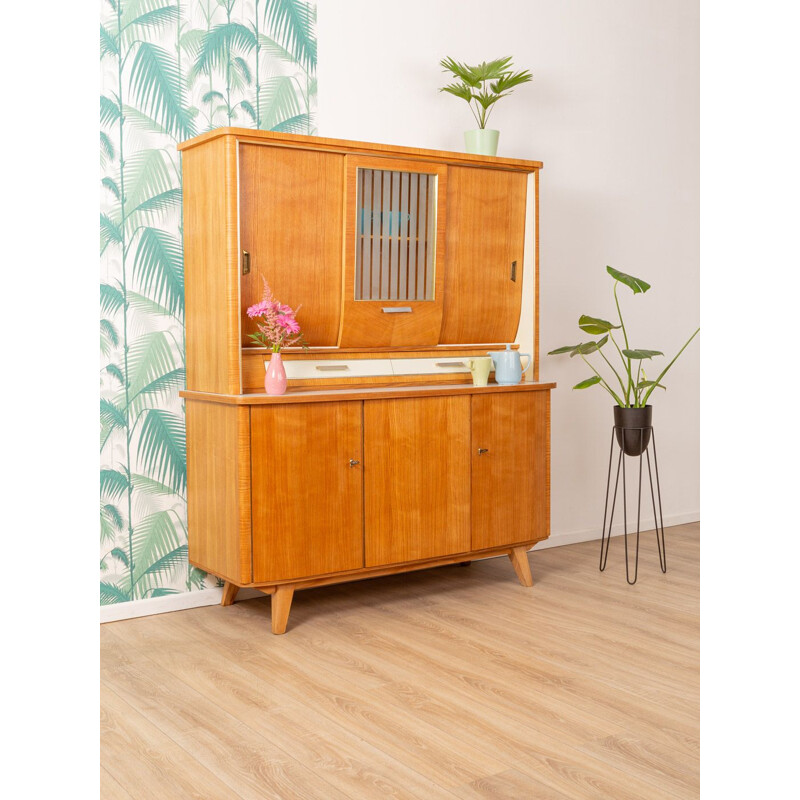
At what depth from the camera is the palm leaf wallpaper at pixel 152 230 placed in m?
3.28

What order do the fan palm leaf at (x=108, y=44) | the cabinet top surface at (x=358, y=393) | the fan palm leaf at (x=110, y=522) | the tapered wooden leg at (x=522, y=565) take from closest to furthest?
the cabinet top surface at (x=358, y=393)
the fan palm leaf at (x=108, y=44)
the fan palm leaf at (x=110, y=522)
the tapered wooden leg at (x=522, y=565)

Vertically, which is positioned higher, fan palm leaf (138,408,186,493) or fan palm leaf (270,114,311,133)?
fan palm leaf (270,114,311,133)

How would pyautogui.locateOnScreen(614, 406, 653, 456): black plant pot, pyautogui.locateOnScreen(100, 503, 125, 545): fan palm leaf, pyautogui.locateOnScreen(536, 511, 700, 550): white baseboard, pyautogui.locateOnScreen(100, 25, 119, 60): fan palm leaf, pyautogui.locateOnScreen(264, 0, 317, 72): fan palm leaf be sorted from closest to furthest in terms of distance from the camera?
pyautogui.locateOnScreen(100, 25, 119, 60): fan palm leaf
pyautogui.locateOnScreen(100, 503, 125, 545): fan palm leaf
pyautogui.locateOnScreen(264, 0, 317, 72): fan palm leaf
pyautogui.locateOnScreen(614, 406, 653, 456): black plant pot
pyautogui.locateOnScreen(536, 511, 700, 550): white baseboard

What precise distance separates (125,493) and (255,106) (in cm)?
164

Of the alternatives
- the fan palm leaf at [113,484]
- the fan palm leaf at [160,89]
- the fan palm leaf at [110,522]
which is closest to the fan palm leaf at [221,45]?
the fan palm leaf at [160,89]

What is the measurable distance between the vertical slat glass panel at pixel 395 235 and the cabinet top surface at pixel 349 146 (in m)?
0.08

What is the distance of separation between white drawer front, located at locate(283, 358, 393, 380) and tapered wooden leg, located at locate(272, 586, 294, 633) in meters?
0.81

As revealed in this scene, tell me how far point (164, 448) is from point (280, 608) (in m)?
0.81

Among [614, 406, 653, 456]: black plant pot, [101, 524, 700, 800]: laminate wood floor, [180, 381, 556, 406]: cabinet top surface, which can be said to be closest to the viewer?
[101, 524, 700, 800]: laminate wood floor

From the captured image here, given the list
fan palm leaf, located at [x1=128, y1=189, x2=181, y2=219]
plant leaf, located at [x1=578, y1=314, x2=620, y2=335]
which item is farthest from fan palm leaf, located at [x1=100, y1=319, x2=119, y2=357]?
plant leaf, located at [x1=578, y1=314, x2=620, y2=335]

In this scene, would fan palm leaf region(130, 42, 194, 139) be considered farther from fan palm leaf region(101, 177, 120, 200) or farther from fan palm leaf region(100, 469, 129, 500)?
fan palm leaf region(100, 469, 129, 500)

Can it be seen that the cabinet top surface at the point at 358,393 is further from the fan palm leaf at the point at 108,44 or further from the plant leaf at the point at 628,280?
the fan palm leaf at the point at 108,44

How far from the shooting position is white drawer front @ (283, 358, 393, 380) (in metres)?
3.41
